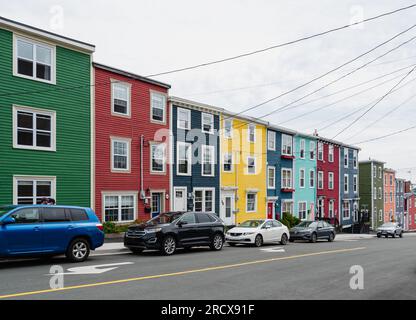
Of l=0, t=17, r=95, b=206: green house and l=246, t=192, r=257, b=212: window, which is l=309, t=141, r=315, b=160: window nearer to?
l=246, t=192, r=257, b=212: window

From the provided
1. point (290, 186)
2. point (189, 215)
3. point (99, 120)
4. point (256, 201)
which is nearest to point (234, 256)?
point (189, 215)

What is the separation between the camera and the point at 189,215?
1841cm

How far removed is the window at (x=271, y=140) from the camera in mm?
38934

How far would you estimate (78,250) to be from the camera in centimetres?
1444

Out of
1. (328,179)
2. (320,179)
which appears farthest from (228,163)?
(328,179)

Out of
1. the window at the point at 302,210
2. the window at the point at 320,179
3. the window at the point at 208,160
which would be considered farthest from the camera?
the window at the point at 320,179

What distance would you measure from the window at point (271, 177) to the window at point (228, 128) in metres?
6.55

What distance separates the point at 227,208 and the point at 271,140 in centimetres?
840

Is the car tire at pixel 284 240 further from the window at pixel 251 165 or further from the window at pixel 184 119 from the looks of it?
the window at pixel 251 165

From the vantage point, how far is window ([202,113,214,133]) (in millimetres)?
31880

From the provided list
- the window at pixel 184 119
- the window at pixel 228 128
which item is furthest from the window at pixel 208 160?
the window at pixel 184 119
